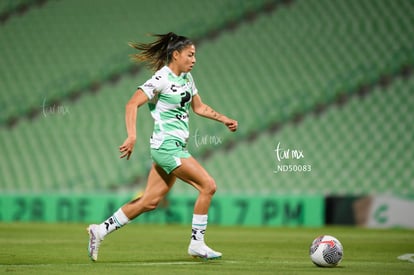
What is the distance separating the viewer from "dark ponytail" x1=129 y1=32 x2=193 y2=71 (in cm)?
714

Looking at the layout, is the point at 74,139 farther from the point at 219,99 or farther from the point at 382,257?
the point at 382,257

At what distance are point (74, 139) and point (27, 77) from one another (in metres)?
2.61

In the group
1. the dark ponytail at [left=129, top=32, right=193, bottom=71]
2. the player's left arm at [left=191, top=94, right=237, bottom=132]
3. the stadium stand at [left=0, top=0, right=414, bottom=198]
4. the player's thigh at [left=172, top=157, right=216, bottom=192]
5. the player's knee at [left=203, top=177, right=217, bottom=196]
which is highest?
the stadium stand at [left=0, top=0, right=414, bottom=198]

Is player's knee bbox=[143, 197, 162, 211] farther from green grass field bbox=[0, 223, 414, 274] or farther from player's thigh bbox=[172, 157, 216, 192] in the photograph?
green grass field bbox=[0, 223, 414, 274]

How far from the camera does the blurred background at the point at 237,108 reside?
48.6ft

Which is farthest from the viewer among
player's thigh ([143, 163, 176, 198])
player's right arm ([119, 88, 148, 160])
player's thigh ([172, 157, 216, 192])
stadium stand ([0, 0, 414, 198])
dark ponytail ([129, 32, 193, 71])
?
stadium stand ([0, 0, 414, 198])

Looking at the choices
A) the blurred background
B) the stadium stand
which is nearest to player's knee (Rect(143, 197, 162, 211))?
the blurred background

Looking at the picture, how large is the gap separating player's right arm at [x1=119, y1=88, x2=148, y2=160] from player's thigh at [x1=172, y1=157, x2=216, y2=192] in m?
0.59

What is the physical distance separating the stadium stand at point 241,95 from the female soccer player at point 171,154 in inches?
330

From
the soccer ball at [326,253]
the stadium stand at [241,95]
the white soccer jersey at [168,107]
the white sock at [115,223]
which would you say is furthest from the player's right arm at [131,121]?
the stadium stand at [241,95]

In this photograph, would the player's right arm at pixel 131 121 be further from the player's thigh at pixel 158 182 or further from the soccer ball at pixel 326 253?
the soccer ball at pixel 326 253

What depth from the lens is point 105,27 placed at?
64.4 feet

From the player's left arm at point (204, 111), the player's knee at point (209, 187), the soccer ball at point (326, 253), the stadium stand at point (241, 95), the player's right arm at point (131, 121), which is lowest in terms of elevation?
the soccer ball at point (326, 253)

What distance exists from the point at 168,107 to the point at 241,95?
34.5 ft
